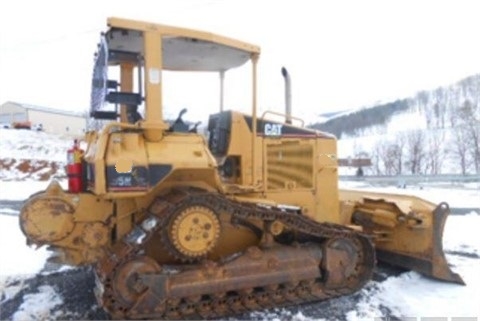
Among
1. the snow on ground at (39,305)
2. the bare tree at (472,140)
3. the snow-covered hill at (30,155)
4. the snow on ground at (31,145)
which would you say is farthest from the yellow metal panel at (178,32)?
the snow on ground at (31,145)

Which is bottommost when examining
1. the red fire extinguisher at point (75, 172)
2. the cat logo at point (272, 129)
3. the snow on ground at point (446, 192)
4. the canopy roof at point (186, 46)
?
the snow on ground at point (446, 192)

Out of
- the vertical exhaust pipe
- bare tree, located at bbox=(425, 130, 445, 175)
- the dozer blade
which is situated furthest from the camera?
bare tree, located at bbox=(425, 130, 445, 175)

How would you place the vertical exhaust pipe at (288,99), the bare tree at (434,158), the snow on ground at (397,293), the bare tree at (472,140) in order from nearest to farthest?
the snow on ground at (397,293), the vertical exhaust pipe at (288,99), the bare tree at (472,140), the bare tree at (434,158)

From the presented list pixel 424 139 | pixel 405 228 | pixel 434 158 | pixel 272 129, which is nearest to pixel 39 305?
pixel 272 129

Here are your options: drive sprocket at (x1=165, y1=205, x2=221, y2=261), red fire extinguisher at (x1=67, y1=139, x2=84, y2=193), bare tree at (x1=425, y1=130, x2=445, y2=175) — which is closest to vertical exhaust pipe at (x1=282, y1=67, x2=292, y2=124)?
drive sprocket at (x1=165, y1=205, x2=221, y2=261)

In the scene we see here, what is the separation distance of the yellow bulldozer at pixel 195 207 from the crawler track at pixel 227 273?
0.01m

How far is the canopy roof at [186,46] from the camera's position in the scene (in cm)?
556

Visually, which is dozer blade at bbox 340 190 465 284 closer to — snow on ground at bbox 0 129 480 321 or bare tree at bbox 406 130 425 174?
snow on ground at bbox 0 129 480 321

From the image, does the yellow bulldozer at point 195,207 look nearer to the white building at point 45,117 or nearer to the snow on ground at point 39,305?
the snow on ground at point 39,305

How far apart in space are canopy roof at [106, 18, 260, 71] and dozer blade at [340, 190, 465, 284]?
2.76m

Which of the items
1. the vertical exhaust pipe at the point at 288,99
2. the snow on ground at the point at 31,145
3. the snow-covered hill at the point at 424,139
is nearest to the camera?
the vertical exhaust pipe at the point at 288,99

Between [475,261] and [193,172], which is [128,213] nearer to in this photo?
[193,172]

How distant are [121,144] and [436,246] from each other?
14.4 feet

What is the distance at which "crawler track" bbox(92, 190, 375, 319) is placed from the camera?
17.2 feet
